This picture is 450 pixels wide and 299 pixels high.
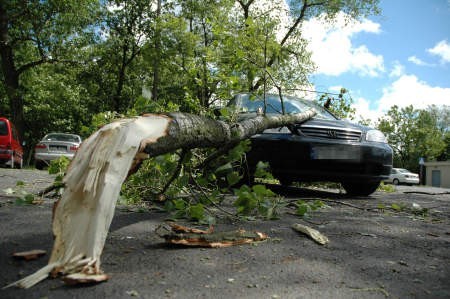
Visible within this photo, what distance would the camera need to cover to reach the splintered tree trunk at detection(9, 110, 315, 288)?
1523mm

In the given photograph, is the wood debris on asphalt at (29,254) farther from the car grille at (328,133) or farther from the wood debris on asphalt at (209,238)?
the car grille at (328,133)

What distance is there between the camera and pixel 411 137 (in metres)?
58.2

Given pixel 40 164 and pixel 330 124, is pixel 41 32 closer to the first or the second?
pixel 40 164

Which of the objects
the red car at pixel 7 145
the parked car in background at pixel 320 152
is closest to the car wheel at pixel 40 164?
the red car at pixel 7 145

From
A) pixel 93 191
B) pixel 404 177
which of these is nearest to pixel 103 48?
pixel 93 191

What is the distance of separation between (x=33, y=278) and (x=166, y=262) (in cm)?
60

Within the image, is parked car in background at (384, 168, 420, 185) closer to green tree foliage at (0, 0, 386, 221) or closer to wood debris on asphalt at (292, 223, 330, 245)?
green tree foliage at (0, 0, 386, 221)

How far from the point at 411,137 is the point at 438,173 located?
12901 mm

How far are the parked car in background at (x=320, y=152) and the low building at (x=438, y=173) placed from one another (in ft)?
149

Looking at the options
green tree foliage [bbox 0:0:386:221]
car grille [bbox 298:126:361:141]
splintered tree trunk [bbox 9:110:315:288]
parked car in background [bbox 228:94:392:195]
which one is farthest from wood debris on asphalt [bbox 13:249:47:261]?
green tree foliage [bbox 0:0:386:221]

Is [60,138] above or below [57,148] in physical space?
above

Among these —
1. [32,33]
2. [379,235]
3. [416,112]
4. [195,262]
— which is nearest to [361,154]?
[379,235]

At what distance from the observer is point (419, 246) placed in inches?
98.1

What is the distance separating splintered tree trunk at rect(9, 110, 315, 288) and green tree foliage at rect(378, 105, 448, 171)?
60.3 metres
